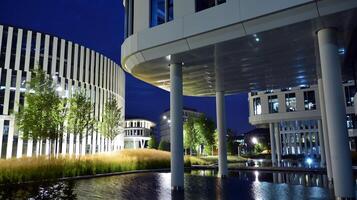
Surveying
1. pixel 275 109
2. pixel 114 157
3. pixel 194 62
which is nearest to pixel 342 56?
pixel 194 62

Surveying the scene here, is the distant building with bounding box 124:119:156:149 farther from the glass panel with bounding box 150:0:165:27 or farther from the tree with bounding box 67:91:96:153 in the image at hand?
the glass panel with bounding box 150:0:165:27

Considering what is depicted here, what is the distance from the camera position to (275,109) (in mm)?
42938

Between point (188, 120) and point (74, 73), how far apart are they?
26030mm

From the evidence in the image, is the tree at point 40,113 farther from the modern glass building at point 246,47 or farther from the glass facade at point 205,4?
the glass facade at point 205,4

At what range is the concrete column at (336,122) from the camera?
8836 millimetres

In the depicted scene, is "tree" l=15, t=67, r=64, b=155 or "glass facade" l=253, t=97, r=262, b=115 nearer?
"tree" l=15, t=67, r=64, b=155

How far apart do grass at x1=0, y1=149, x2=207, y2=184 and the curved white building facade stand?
18.1 meters

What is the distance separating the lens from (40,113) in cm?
2045

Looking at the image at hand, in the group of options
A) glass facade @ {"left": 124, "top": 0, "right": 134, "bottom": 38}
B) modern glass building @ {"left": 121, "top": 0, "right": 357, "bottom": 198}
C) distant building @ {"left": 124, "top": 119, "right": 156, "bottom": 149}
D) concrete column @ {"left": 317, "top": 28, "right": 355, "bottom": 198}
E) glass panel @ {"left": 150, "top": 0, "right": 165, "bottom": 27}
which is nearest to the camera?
concrete column @ {"left": 317, "top": 28, "right": 355, "bottom": 198}

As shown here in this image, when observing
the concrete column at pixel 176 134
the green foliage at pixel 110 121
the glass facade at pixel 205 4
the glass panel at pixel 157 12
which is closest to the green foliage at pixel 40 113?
the green foliage at pixel 110 121

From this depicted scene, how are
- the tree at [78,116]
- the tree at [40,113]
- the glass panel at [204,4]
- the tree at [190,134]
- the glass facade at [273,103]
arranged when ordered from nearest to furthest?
the glass panel at [204,4], the tree at [40,113], the tree at [78,116], the tree at [190,134], the glass facade at [273,103]

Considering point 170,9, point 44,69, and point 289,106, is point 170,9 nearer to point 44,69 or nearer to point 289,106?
point 289,106

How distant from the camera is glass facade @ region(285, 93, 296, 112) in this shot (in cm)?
4285

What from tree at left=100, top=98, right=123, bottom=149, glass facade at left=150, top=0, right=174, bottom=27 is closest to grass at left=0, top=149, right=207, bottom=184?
tree at left=100, top=98, right=123, bottom=149
